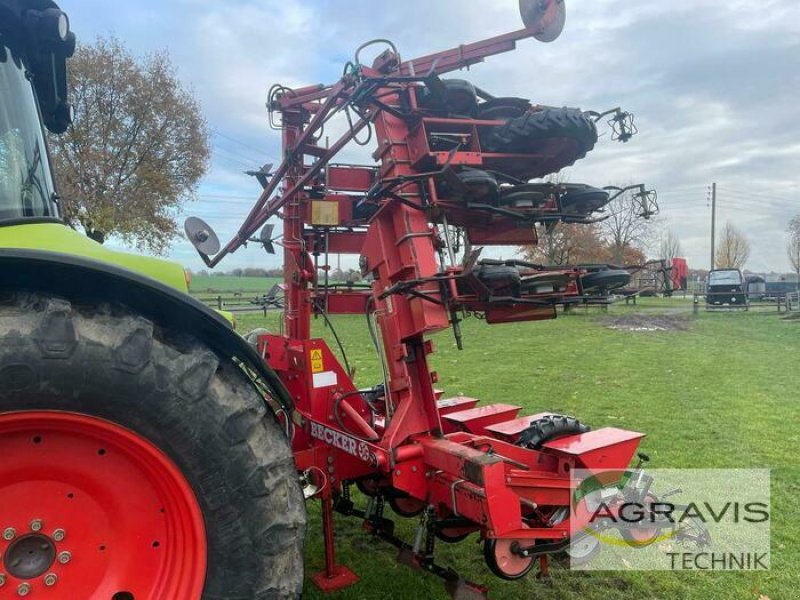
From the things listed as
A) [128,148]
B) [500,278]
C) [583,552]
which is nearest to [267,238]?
[500,278]

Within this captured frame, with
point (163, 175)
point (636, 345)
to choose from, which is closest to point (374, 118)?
point (636, 345)

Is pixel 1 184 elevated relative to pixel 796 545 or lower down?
elevated

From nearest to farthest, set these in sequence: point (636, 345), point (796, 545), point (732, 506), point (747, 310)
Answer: point (796, 545)
point (732, 506)
point (636, 345)
point (747, 310)

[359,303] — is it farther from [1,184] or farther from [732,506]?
[732,506]

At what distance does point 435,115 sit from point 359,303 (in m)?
1.57

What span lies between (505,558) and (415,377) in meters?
1.14

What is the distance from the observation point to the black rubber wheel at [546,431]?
3.91 meters

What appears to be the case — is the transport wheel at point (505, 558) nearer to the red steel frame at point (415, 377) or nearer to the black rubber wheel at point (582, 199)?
the red steel frame at point (415, 377)

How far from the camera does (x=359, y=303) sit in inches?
177

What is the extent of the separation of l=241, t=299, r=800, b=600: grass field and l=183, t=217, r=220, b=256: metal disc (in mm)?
1376

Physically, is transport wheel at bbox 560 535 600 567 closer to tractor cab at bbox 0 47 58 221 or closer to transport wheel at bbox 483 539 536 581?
transport wheel at bbox 483 539 536 581

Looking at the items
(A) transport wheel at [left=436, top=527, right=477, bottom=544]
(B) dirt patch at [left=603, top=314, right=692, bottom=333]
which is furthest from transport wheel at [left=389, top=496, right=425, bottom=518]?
(B) dirt patch at [left=603, top=314, right=692, bottom=333]

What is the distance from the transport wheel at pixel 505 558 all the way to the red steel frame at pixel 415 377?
2.9 inches

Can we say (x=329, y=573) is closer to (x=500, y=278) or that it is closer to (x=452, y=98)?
(x=500, y=278)
